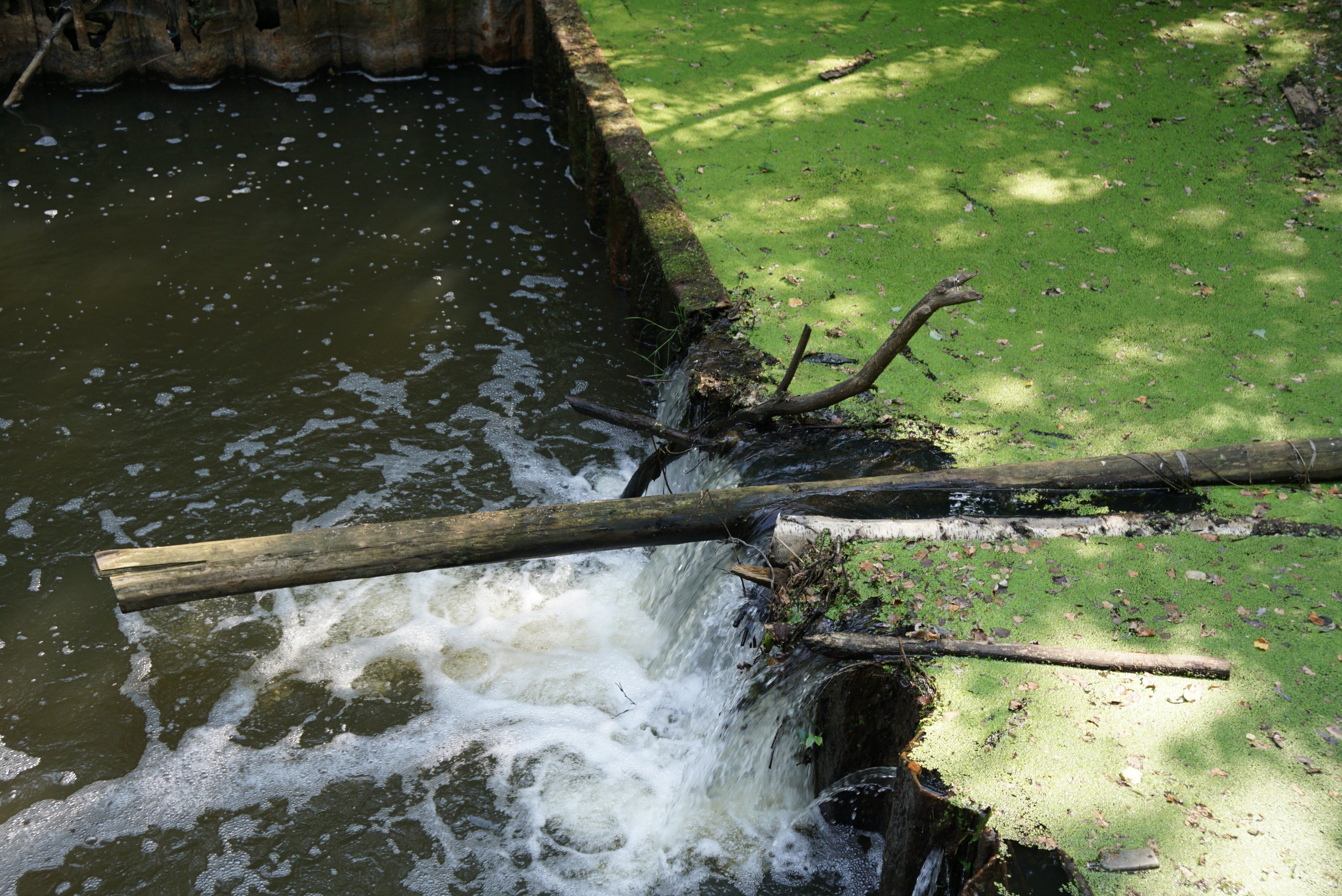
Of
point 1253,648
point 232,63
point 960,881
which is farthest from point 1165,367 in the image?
point 232,63

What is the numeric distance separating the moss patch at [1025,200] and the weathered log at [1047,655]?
3.98 ft

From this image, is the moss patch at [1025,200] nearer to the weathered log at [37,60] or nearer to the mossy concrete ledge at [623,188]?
the mossy concrete ledge at [623,188]

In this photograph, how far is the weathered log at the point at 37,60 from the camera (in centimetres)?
746

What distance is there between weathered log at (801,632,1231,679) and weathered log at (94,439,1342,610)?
655 millimetres

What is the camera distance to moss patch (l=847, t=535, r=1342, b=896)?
105 inches

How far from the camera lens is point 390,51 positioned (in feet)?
27.7

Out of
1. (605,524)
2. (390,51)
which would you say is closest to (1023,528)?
(605,524)

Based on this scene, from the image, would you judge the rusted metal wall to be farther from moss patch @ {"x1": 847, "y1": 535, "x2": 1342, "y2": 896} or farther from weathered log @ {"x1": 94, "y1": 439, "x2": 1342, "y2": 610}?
moss patch @ {"x1": 847, "y1": 535, "x2": 1342, "y2": 896}

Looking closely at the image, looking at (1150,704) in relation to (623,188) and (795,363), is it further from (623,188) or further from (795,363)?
(623,188)

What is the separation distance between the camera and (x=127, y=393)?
545cm

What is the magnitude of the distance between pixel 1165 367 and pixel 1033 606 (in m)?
1.94

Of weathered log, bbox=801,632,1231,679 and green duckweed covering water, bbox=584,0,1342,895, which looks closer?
green duckweed covering water, bbox=584,0,1342,895

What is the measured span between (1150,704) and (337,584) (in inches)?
146

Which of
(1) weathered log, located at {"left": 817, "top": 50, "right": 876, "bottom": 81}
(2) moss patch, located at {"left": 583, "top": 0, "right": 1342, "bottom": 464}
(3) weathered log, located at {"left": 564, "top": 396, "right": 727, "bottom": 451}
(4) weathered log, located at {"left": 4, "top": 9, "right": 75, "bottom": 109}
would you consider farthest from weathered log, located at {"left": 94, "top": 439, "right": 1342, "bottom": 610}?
(4) weathered log, located at {"left": 4, "top": 9, "right": 75, "bottom": 109}
